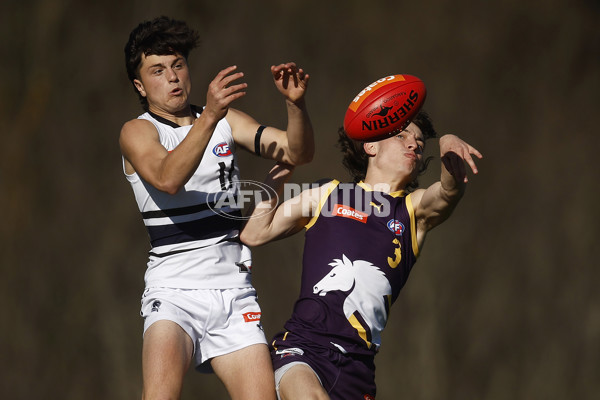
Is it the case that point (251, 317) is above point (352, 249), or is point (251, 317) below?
below

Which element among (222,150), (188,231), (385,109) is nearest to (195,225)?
(188,231)

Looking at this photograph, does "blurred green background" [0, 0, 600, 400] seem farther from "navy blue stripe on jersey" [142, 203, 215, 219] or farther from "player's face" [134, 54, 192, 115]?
"navy blue stripe on jersey" [142, 203, 215, 219]

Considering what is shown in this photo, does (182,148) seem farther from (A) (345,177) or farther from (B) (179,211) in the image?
(A) (345,177)

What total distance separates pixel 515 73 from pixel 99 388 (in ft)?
12.0

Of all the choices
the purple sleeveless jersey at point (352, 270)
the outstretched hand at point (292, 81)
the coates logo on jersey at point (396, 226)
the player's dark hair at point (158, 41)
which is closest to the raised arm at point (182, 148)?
the outstretched hand at point (292, 81)

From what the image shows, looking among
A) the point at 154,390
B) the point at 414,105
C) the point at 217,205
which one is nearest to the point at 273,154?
the point at 217,205

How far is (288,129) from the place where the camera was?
11.8 feet

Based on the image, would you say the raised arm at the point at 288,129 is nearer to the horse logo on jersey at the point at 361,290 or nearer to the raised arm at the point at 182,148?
the raised arm at the point at 182,148

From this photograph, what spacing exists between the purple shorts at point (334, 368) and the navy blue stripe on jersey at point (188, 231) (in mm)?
581

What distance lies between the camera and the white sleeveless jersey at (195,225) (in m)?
3.47

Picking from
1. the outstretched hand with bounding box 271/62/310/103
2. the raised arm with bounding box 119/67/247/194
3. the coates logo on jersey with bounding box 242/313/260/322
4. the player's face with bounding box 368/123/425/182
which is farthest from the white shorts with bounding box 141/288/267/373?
the player's face with bounding box 368/123/425/182

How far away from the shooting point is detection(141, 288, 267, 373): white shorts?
3.35 metres

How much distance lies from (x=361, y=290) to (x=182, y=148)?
1011mm

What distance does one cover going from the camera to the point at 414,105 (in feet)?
11.7
